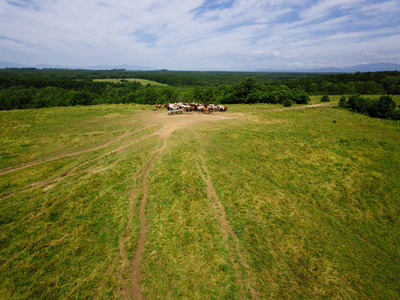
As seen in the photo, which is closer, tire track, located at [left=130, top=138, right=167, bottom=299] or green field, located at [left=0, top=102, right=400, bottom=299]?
tire track, located at [left=130, top=138, right=167, bottom=299]

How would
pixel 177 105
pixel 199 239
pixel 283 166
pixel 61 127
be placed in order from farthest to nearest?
pixel 177 105 < pixel 61 127 < pixel 283 166 < pixel 199 239

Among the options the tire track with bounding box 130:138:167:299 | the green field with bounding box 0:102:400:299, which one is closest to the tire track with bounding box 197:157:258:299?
the green field with bounding box 0:102:400:299

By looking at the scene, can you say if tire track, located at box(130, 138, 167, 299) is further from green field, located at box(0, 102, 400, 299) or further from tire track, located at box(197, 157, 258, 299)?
tire track, located at box(197, 157, 258, 299)

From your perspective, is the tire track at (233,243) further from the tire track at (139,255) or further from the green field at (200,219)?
the tire track at (139,255)

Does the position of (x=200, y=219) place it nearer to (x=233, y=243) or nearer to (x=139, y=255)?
(x=233, y=243)

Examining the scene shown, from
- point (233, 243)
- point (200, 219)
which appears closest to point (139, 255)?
point (200, 219)

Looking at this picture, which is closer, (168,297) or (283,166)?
(168,297)

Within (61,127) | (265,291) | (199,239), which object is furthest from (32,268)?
(61,127)

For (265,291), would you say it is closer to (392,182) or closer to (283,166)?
(283,166)
